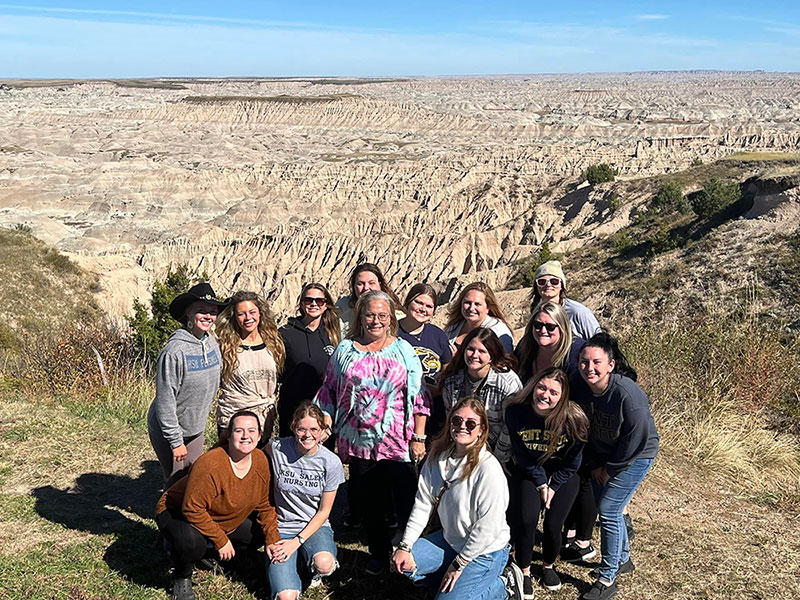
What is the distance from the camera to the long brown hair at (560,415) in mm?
4609

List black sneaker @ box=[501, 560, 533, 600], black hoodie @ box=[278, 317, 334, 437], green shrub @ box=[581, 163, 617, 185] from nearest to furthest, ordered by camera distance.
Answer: black sneaker @ box=[501, 560, 533, 600] → black hoodie @ box=[278, 317, 334, 437] → green shrub @ box=[581, 163, 617, 185]

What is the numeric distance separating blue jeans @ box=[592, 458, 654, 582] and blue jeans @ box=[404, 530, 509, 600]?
2.74 feet

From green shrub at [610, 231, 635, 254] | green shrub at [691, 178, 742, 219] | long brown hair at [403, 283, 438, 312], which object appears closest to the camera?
long brown hair at [403, 283, 438, 312]

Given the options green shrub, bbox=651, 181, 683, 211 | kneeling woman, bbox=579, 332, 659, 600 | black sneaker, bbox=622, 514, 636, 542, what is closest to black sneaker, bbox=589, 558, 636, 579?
kneeling woman, bbox=579, 332, 659, 600

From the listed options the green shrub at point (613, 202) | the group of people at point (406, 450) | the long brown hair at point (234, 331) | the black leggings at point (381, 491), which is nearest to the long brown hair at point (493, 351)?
the group of people at point (406, 450)

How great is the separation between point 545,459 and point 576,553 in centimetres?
112

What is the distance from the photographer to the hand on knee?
191 inches

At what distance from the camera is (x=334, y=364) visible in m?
5.07

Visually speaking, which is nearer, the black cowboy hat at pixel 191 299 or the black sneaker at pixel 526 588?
the black sneaker at pixel 526 588

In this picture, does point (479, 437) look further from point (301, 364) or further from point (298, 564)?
point (301, 364)

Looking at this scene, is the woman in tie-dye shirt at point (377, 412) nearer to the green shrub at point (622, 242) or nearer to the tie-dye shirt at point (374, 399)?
the tie-dye shirt at point (374, 399)

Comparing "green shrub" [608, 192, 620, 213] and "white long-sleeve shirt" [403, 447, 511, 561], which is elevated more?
"white long-sleeve shirt" [403, 447, 511, 561]

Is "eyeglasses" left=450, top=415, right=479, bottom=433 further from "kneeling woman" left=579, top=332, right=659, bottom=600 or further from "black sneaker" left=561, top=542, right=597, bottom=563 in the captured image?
"black sneaker" left=561, top=542, right=597, bottom=563

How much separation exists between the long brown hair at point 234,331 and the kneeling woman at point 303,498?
698 millimetres
